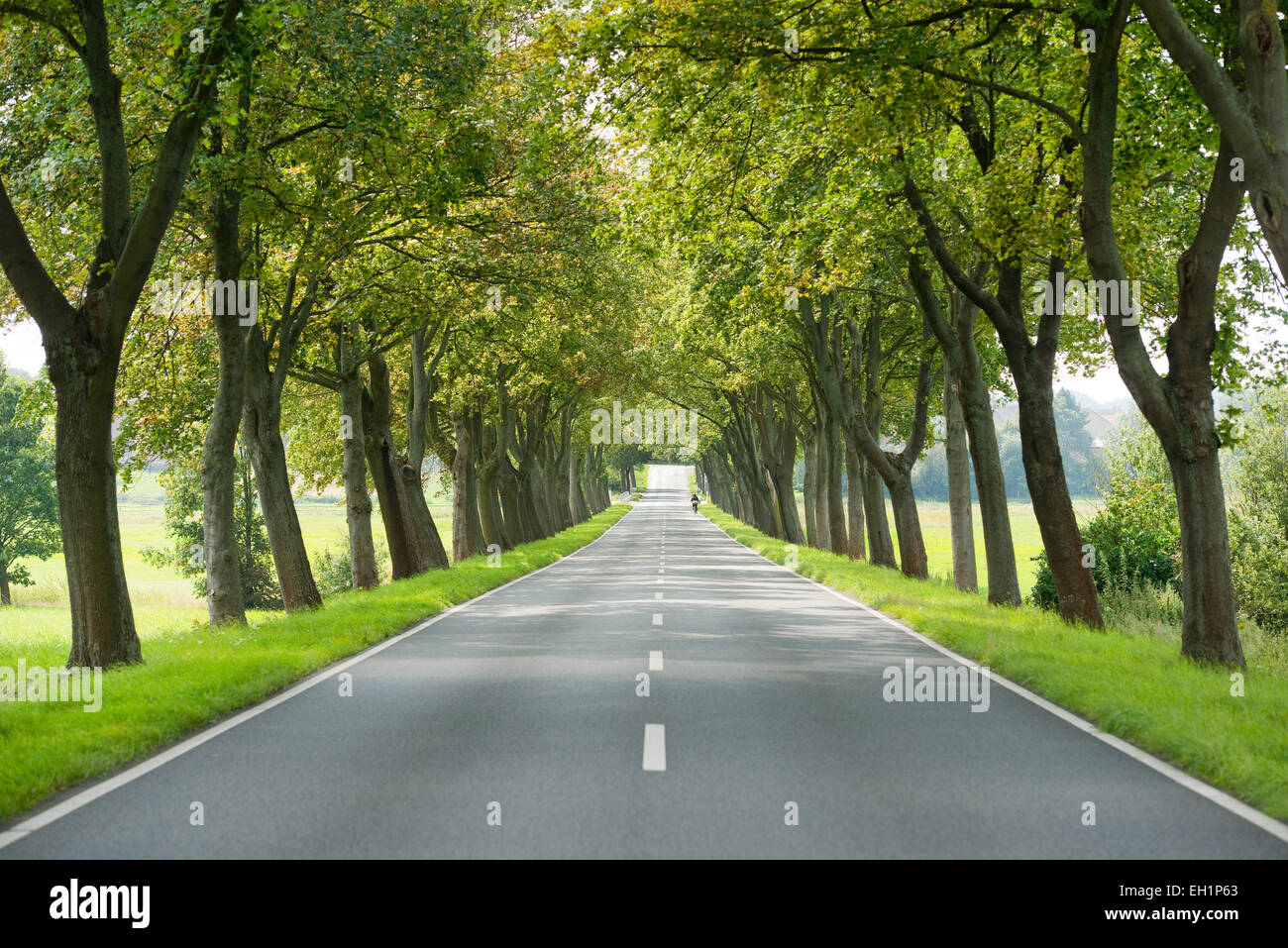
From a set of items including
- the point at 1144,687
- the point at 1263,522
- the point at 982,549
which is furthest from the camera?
the point at 982,549

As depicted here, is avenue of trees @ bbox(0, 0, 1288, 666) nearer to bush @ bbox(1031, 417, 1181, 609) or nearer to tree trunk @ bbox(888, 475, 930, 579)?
tree trunk @ bbox(888, 475, 930, 579)

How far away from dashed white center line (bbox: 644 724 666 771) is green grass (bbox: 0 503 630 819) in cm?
348

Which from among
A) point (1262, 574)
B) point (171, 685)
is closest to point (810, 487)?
point (1262, 574)

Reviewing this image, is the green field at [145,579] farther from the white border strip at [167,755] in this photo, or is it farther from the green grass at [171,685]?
the white border strip at [167,755]

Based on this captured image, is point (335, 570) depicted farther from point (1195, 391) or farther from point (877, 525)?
point (1195, 391)

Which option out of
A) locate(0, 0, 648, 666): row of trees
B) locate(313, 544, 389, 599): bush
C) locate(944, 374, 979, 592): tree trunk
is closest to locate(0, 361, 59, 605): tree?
locate(313, 544, 389, 599): bush

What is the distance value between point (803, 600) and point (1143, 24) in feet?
35.6

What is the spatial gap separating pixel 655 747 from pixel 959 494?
14693 mm

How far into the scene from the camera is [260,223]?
16359 millimetres

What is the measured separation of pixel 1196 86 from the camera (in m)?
8.59

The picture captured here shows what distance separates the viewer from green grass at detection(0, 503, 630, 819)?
7.23m

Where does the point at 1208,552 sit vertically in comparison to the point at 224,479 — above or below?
below
